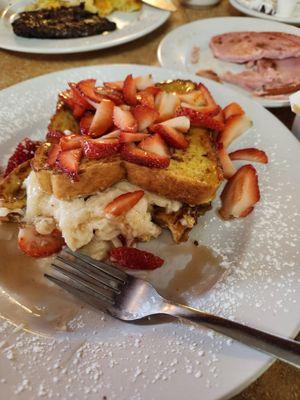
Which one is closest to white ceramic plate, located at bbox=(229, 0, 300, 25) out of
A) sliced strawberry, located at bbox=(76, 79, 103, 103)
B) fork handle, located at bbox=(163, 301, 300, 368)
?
sliced strawberry, located at bbox=(76, 79, 103, 103)

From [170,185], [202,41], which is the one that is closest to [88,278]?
[170,185]

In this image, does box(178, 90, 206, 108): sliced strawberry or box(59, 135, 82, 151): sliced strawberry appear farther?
box(178, 90, 206, 108): sliced strawberry

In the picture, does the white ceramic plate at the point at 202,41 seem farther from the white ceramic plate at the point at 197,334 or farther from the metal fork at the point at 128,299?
the metal fork at the point at 128,299

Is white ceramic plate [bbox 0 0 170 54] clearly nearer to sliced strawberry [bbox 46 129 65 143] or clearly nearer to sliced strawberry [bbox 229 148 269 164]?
sliced strawberry [bbox 46 129 65 143]

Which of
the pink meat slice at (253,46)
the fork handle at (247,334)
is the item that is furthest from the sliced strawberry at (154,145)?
the pink meat slice at (253,46)

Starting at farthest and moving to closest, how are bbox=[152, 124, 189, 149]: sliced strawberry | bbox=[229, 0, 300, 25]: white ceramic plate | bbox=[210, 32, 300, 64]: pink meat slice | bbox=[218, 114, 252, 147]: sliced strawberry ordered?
1. bbox=[229, 0, 300, 25]: white ceramic plate
2. bbox=[210, 32, 300, 64]: pink meat slice
3. bbox=[218, 114, 252, 147]: sliced strawberry
4. bbox=[152, 124, 189, 149]: sliced strawberry

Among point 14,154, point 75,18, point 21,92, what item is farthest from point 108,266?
point 75,18
